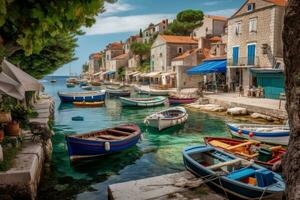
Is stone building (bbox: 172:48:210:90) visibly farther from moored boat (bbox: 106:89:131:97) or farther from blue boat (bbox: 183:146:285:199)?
blue boat (bbox: 183:146:285:199)

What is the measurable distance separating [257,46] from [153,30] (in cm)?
5977

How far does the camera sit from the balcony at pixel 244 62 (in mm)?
30375

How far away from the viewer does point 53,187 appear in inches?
388

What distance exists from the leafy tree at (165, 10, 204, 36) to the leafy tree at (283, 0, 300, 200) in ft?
234

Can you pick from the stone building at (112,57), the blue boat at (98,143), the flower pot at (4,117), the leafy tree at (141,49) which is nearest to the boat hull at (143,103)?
the blue boat at (98,143)

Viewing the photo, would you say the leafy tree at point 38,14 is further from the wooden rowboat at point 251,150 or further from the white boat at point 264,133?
the white boat at point 264,133

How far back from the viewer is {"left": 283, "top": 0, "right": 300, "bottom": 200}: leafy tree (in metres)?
2.77

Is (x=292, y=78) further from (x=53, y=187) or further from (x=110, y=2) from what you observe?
(x=53, y=187)

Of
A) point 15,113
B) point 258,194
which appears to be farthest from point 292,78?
point 15,113

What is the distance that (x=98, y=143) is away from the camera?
1265 centimetres

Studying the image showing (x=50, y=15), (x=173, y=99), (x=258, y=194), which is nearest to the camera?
(x=50, y=15)

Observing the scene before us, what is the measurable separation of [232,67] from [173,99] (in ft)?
27.0

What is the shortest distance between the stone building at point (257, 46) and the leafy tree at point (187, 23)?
38286 millimetres

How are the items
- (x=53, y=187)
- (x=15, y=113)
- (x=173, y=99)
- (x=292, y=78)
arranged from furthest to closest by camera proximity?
(x=173, y=99), (x=15, y=113), (x=53, y=187), (x=292, y=78)
